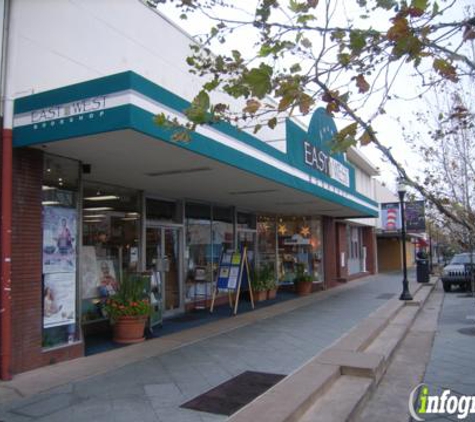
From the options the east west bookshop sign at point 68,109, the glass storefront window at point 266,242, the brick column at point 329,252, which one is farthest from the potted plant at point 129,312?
the brick column at point 329,252

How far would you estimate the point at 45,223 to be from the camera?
22.9ft

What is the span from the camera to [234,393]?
5812 mm

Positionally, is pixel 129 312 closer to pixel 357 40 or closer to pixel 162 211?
pixel 162 211

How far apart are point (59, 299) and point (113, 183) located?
3.26 meters

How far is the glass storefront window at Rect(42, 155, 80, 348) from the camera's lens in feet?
22.8

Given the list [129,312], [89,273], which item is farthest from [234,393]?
[89,273]

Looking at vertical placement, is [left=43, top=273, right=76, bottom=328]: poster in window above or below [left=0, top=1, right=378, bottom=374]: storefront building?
below

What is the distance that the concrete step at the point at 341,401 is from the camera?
5.13 meters

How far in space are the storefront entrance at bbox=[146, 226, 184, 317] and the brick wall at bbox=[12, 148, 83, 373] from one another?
3.84m

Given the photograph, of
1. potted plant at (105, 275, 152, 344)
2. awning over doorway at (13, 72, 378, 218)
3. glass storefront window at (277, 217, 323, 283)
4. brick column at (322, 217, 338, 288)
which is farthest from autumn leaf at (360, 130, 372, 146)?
brick column at (322, 217, 338, 288)

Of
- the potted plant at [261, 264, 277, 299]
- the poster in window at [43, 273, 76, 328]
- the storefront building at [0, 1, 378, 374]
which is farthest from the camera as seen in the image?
the potted plant at [261, 264, 277, 299]

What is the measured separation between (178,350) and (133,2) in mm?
6117

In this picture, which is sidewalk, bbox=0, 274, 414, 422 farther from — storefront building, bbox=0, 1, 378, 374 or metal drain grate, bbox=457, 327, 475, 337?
metal drain grate, bbox=457, 327, 475, 337

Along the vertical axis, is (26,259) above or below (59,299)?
above
